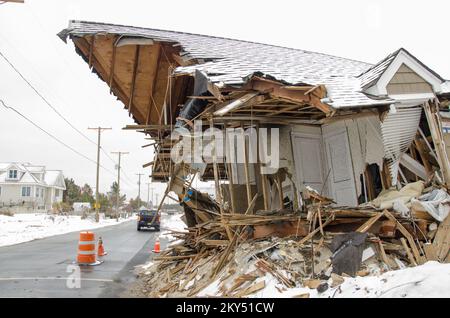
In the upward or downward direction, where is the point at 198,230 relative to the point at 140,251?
upward

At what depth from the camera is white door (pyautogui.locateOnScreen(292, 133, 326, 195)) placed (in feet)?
30.3

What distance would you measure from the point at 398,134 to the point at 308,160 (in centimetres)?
218

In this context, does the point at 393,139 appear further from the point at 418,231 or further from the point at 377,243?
the point at 377,243

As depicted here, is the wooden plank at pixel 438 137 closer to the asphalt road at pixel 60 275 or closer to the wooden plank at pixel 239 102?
the wooden plank at pixel 239 102

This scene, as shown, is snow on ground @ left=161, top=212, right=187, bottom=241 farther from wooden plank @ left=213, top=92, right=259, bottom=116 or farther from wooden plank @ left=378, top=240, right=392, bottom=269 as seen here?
wooden plank @ left=378, top=240, right=392, bottom=269

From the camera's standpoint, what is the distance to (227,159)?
9.59 m

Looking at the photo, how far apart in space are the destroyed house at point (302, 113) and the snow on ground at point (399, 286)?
9.38 feet

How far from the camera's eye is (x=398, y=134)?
321 inches

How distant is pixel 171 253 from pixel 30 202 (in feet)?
189

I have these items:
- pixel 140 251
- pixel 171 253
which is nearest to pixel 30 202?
pixel 140 251

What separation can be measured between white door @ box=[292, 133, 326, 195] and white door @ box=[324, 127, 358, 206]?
223mm

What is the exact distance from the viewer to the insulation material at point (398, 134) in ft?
26.3

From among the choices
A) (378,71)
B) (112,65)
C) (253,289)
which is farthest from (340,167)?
(112,65)

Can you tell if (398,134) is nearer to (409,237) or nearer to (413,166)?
(413,166)
